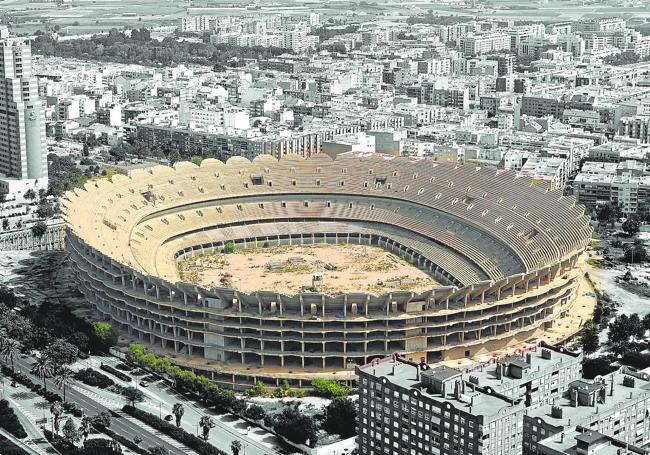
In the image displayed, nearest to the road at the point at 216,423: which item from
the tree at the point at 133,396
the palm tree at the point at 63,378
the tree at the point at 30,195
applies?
the tree at the point at 133,396

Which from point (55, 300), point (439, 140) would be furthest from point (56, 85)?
point (55, 300)

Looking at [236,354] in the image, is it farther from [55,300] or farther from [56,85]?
[56,85]

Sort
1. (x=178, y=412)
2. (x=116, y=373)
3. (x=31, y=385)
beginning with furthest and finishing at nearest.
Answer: (x=116, y=373)
(x=31, y=385)
(x=178, y=412)

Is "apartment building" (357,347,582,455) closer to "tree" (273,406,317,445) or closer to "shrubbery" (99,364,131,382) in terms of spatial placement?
"tree" (273,406,317,445)

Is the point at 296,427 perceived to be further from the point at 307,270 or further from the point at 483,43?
the point at 483,43

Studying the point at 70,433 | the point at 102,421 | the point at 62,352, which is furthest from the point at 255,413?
the point at 62,352

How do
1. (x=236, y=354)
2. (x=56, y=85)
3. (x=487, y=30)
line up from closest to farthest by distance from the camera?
(x=236, y=354) < (x=56, y=85) < (x=487, y=30)

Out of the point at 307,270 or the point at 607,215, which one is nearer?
the point at 307,270
